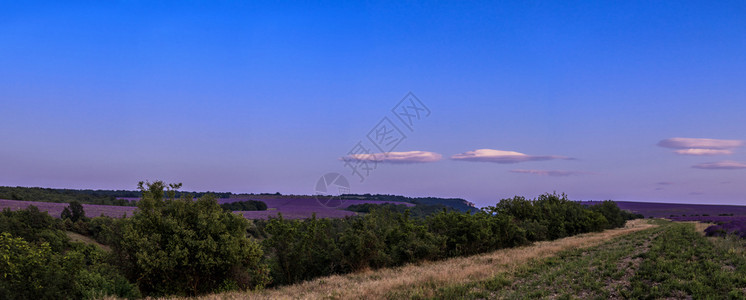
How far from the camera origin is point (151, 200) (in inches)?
590

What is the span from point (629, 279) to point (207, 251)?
14246 millimetres

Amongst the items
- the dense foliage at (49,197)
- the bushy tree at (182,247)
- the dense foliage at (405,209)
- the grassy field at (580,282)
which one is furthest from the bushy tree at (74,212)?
the grassy field at (580,282)

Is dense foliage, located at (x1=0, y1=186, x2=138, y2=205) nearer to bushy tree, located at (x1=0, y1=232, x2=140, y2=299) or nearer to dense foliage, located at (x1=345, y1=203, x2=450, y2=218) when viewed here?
dense foliage, located at (x1=345, y1=203, x2=450, y2=218)

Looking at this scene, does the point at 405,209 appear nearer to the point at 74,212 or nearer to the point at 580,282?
the point at 580,282

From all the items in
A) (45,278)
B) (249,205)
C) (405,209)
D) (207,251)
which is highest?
(405,209)

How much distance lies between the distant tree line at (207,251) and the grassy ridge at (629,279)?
7902 millimetres

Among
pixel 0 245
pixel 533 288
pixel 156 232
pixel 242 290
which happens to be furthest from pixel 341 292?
pixel 0 245

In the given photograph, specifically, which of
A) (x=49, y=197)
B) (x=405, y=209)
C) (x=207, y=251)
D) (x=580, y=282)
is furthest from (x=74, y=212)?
(x=580, y=282)

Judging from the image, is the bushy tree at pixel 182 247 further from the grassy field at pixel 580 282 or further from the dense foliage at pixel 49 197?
the dense foliage at pixel 49 197

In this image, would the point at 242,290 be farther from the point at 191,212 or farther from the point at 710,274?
the point at 710,274

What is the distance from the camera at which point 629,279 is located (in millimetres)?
13047

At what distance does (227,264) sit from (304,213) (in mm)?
37889

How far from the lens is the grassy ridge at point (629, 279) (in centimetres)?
1139

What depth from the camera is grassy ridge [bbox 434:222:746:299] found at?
11.4m
